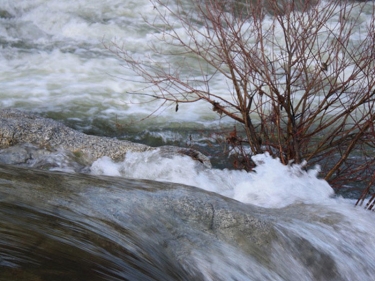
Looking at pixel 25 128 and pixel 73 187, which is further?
pixel 25 128

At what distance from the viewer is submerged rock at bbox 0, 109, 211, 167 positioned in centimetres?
458

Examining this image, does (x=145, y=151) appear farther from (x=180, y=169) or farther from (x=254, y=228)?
(x=254, y=228)

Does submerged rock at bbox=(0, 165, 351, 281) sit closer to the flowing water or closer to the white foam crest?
the flowing water

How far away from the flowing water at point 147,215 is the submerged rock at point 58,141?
0.09 metres

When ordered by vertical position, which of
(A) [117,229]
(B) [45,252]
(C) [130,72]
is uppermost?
(C) [130,72]

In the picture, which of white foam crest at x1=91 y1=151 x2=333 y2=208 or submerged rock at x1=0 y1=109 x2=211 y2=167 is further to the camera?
submerged rock at x1=0 y1=109 x2=211 y2=167

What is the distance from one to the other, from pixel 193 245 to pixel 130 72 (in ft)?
19.8

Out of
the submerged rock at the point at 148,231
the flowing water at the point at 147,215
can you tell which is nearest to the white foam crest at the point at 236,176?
the flowing water at the point at 147,215

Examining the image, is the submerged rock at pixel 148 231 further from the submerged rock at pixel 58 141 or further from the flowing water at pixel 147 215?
the submerged rock at pixel 58 141

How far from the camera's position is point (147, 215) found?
306cm

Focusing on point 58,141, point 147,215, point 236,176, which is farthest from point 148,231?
point 58,141

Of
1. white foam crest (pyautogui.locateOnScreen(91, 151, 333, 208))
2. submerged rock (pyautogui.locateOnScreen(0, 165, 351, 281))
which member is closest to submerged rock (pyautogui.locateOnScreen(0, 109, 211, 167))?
white foam crest (pyautogui.locateOnScreen(91, 151, 333, 208))

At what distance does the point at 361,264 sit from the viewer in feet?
11.3

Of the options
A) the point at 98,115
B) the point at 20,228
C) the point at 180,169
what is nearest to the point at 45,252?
the point at 20,228
